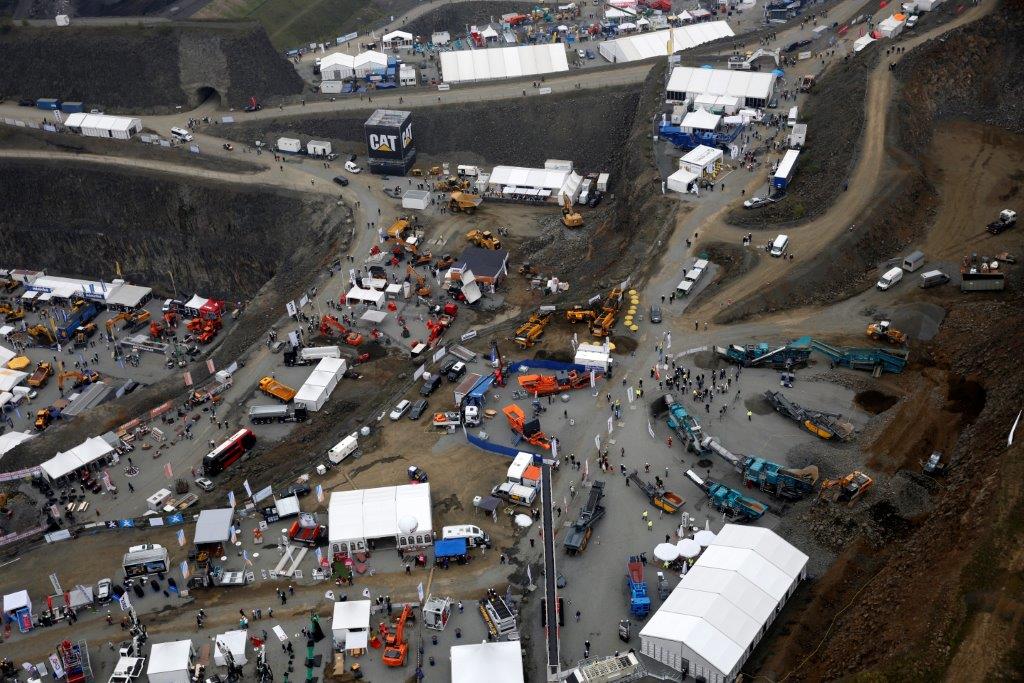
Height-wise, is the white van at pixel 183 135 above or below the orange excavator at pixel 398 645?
above

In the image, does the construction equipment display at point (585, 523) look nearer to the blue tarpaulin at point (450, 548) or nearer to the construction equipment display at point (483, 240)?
the blue tarpaulin at point (450, 548)

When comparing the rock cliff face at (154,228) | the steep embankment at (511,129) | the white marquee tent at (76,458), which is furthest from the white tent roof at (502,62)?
the white marquee tent at (76,458)

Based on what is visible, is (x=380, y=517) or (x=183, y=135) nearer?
(x=380, y=517)

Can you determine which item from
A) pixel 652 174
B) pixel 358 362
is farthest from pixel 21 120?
pixel 652 174

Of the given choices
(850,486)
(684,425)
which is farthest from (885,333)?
(684,425)

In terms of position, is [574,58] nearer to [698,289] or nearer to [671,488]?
[698,289]

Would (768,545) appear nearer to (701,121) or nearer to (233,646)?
(233,646)

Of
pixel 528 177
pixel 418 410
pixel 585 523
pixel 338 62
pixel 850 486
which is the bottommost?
pixel 585 523
